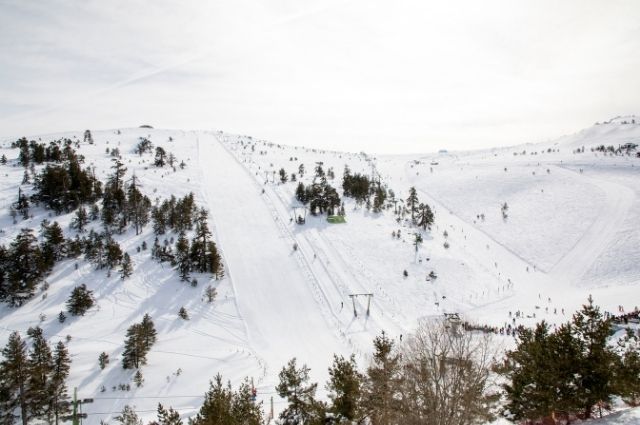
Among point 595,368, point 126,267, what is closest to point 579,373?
point 595,368

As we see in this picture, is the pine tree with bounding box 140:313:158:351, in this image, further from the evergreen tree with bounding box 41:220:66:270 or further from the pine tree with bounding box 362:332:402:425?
the pine tree with bounding box 362:332:402:425

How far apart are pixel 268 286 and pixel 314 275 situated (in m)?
6.46

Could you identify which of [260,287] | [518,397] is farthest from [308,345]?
[518,397]

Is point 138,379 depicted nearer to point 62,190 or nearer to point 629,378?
point 629,378

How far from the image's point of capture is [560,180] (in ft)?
296

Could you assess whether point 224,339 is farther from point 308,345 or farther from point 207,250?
point 207,250

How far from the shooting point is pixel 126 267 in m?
45.7

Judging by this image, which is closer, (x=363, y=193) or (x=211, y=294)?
(x=211, y=294)

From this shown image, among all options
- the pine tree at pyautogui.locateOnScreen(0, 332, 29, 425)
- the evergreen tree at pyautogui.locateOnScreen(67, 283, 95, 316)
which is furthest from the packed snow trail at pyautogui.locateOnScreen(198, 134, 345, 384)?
the pine tree at pyautogui.locateOnScreen(0, 332, 29, 425)

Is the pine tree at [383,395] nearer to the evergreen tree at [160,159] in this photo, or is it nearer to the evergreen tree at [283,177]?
the evergreen tree at [283,177]

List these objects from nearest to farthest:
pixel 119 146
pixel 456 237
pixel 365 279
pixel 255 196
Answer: pixel 365 279 → pixel 456 237 → pixel 255 196 → pixel 119 146

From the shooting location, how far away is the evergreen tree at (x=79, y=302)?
128 ft

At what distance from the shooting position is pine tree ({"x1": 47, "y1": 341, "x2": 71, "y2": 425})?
26719 mm

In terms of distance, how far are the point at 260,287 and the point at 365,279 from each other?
46.5 feet
